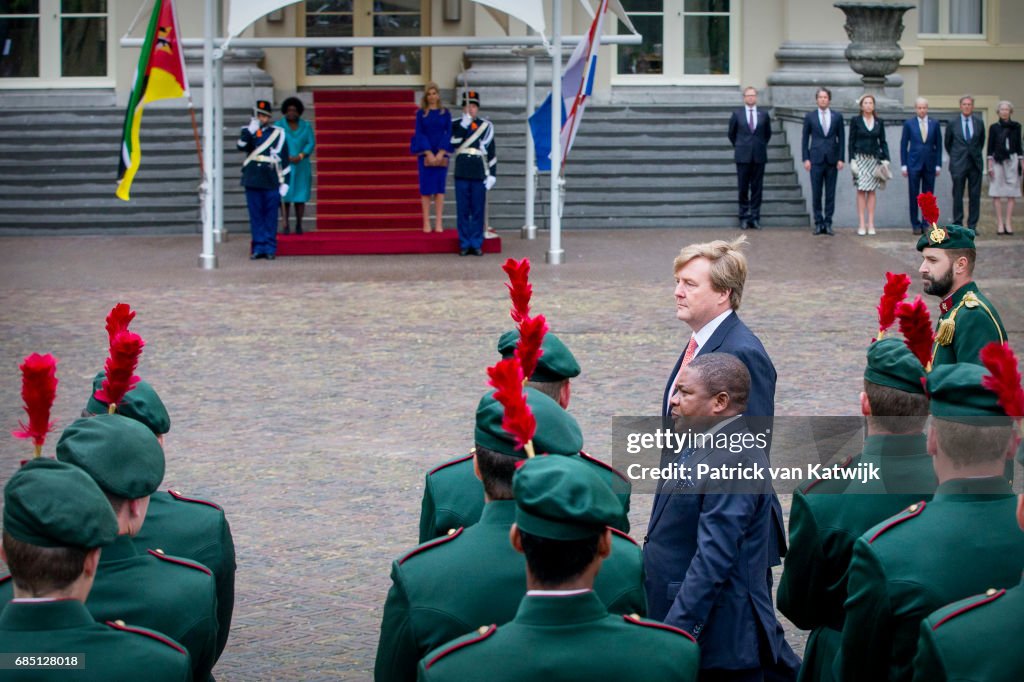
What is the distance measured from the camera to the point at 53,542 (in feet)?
10.4

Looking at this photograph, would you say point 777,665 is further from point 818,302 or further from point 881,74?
point 881,74

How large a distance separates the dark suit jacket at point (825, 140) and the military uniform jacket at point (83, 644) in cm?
1891

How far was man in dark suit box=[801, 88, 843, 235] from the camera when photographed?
2128 cm

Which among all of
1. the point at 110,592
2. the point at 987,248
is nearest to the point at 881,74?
the point at 987,248

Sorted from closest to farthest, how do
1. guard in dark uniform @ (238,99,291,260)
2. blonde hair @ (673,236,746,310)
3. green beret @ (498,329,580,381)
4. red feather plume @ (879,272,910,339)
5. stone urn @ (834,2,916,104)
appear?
green beret @ (498,329,580,381) < red feather plume @ (879,272,910,339) < blonde hair @ (673,236,746,310) < guard in dark uniform @ (238,99,291,260) < stone urn @ (834,2,916,104)

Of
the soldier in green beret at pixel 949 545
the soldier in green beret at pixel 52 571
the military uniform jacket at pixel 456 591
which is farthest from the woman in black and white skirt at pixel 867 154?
the soldier in green beret at pixel 52 571

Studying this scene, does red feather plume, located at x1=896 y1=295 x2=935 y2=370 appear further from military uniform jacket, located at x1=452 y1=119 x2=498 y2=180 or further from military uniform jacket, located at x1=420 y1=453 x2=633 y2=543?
military uniform jacket, located at x1=452 y1=119 x2=498 y2=180

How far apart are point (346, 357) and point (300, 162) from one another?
8393 mm

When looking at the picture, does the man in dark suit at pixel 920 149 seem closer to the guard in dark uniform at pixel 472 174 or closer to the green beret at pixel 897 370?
the guard in dark uniform at pixel 472 174

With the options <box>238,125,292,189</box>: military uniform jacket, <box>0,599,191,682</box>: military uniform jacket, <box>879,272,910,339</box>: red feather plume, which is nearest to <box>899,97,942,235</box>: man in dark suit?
<box>238,125,292,189</box>: military uniform jacket

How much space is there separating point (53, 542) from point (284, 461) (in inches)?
235

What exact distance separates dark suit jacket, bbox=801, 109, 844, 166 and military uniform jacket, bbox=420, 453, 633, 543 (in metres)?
17.2

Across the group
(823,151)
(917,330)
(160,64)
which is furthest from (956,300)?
(823,151)

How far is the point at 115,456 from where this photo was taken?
3.77 m
